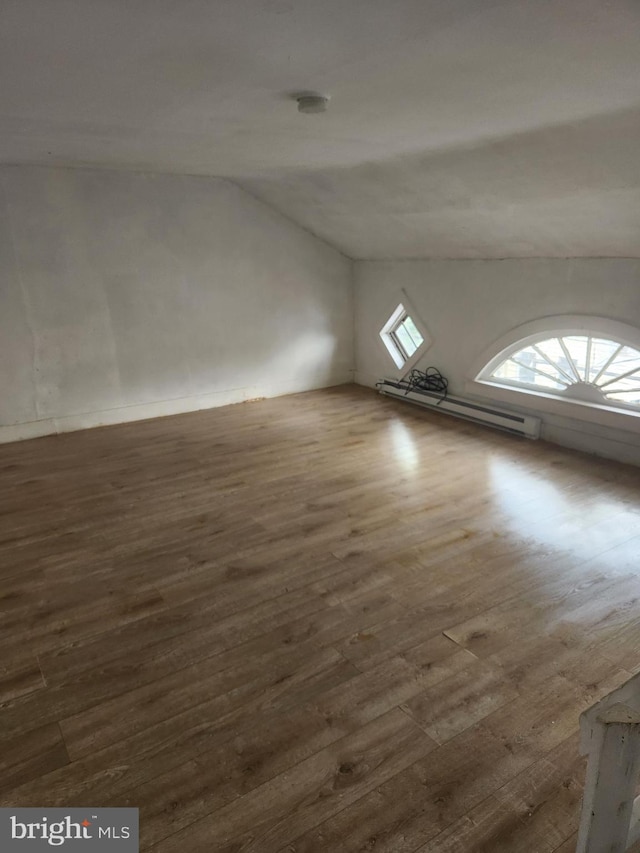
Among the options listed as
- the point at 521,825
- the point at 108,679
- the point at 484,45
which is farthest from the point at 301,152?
the point at 521,825

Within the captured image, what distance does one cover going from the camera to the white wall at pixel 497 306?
3.76 metres

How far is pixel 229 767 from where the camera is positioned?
5.54ft

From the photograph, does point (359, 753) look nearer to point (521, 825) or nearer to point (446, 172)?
point (521, 825)

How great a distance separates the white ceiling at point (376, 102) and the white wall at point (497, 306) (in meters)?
0.18

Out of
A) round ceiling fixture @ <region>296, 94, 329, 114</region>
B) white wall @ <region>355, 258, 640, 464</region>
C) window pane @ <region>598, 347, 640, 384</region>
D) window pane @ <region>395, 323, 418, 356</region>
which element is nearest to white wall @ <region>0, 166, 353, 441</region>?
white wall @ <region>355, 258, 640, 464</region>

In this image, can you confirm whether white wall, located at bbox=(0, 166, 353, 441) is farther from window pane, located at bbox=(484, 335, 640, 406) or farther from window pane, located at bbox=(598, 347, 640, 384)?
window pane, located at bbox=(598, 347, 640, 384)

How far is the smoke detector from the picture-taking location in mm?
2299

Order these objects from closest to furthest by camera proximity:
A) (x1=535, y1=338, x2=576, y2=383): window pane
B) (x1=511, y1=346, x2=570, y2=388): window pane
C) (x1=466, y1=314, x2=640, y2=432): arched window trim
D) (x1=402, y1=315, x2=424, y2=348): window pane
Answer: (x1=466, y1=314, x2=640, y2=432): arched window trim < (x1=535, y1=338, x2=576, y2=383): window pane < (x1=511, y1=346, x2=570, y2=388): window pane < (x1=402, y1=315, x2=424, y2=348): window pane

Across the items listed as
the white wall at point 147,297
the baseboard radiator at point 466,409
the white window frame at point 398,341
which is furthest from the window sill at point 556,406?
the white wall at point 147,297

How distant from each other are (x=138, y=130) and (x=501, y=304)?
2948mm

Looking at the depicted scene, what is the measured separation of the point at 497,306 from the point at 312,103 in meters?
2.68

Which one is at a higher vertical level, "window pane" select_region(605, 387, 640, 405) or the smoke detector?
the smoke detector

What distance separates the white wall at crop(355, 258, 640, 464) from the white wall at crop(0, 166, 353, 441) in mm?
614

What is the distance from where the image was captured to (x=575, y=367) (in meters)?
4.12
